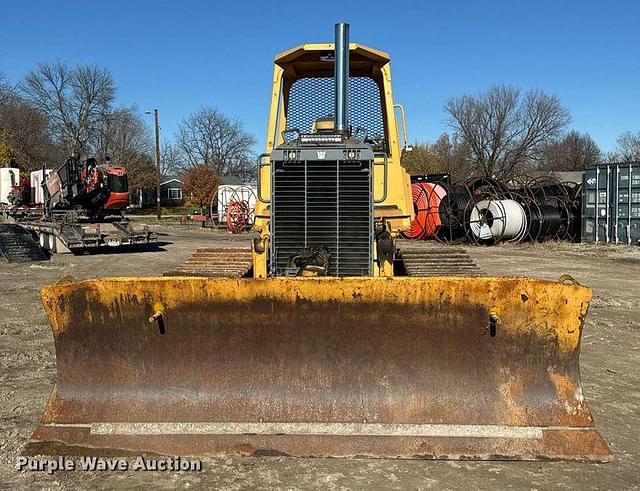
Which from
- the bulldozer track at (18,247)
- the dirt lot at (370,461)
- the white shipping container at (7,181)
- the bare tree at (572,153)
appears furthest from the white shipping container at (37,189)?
the bare tree at (572,153)

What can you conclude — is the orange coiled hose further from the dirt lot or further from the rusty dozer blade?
the rusty dozer blade

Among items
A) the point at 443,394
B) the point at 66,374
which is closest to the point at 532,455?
the point at 443,394

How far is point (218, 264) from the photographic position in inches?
276

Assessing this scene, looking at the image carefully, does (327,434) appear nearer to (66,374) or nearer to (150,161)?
(66,374)

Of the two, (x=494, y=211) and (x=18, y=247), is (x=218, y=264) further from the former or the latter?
(x=494, y=211)

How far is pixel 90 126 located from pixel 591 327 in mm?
58827

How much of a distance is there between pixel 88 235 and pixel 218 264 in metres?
12.2

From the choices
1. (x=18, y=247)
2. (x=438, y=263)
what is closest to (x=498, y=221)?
(x=18, y=247)

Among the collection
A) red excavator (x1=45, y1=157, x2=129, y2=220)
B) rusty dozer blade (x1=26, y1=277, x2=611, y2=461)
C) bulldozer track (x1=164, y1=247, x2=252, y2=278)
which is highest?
red excavator (x1=45, y1=157, x2=129, y2=220)

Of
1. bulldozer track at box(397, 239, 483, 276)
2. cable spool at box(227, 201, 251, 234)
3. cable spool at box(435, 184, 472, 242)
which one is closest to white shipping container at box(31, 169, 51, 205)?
cable spool at box(227, 201, 251, 234)

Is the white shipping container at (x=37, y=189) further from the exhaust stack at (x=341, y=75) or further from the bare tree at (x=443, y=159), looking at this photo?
the bare tree at (x=443, y=159)

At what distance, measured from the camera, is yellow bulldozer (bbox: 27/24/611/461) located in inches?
161

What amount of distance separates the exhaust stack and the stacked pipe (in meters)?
16.9

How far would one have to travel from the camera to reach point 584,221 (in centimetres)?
2295
